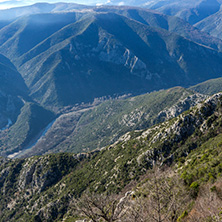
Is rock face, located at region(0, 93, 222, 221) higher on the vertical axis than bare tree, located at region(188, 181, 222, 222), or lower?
lower

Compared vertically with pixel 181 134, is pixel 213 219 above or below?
above

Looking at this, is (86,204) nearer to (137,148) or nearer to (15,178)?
(137,148)

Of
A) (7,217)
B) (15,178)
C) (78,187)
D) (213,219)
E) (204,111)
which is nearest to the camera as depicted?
(213,219)

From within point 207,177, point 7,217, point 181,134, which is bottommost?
point 7,217

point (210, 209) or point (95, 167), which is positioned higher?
point (210, 209)

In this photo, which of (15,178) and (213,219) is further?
(15,178)

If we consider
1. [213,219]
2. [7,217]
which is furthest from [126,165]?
[7,217]

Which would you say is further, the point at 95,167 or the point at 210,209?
the point at 95,167

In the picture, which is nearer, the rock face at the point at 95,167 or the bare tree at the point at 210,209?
the bare tree at the point at 210,209

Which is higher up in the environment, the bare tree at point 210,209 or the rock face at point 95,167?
the bare tree at point 210,209

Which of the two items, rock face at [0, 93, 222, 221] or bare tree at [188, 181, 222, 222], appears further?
rock face at [0, 93, 222, 221]

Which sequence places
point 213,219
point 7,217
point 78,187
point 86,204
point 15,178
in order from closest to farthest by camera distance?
point 213,219
point 86,204
point 78,187
point 7,217
point 15,178
